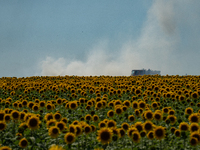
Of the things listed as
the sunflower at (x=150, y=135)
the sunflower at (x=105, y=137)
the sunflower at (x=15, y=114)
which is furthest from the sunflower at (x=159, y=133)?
the sunflower at (x=15, y=114)

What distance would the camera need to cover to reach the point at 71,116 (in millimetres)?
11609

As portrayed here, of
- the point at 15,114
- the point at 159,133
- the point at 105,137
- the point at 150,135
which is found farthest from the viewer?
the point at 15,114

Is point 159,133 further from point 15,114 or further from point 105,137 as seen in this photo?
point 15,114

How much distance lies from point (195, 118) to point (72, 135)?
14.9ft

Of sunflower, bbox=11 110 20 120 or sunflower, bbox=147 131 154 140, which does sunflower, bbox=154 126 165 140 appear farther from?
sunflower, bbox=11 110 20 120

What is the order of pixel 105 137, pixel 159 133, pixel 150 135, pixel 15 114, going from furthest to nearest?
pixel 15 114, pixel 150 135, pixel 159 133, pixel 105 137

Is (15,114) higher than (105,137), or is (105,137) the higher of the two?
(15,114)

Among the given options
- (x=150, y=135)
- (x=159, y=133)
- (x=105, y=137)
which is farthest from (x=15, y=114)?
(x=159, y=133)

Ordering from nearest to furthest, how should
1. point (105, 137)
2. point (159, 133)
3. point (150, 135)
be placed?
1. point (105, 137)
2. point (159, 133)
3. point (150, 135)

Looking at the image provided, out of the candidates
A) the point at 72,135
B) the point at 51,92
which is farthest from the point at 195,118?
the point at 51,92

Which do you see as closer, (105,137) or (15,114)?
(105,137)

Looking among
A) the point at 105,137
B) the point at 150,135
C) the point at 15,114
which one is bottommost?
the point at 150,135

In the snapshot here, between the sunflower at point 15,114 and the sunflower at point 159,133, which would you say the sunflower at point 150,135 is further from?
the sunflower at point 15,114

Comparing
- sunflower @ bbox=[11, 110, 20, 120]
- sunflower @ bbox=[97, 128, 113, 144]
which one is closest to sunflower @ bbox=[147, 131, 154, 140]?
sunflower @ bbox=[97, 128, 113, 144]
